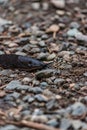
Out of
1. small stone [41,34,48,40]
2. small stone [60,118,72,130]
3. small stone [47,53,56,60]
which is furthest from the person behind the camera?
small stone [41,34,48,40]

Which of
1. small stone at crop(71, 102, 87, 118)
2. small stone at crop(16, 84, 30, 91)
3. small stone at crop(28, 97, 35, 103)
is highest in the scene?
small stone at crop(16, 84, 30, 91)

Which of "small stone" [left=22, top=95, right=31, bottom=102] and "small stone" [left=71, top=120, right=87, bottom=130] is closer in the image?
"small stone" [left=71, top=120, right=87, bottom=130]

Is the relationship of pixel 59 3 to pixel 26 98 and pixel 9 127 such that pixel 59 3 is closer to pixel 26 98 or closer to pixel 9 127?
pixel 26 98

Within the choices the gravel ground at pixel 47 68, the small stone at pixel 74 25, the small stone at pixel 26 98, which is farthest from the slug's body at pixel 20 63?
the small stone at pixel 74 25

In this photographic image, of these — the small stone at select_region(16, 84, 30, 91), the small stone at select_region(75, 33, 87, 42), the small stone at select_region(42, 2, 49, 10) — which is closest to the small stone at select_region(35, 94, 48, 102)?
the small stone at select_region(16, 84, 30, 91)

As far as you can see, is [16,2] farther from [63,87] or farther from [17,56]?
[63,87]

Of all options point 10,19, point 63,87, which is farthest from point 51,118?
point 10,19

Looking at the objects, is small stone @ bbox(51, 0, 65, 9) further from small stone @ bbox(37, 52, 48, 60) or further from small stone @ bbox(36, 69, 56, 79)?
small stone @ bbox(36, 69, 56, 79)
